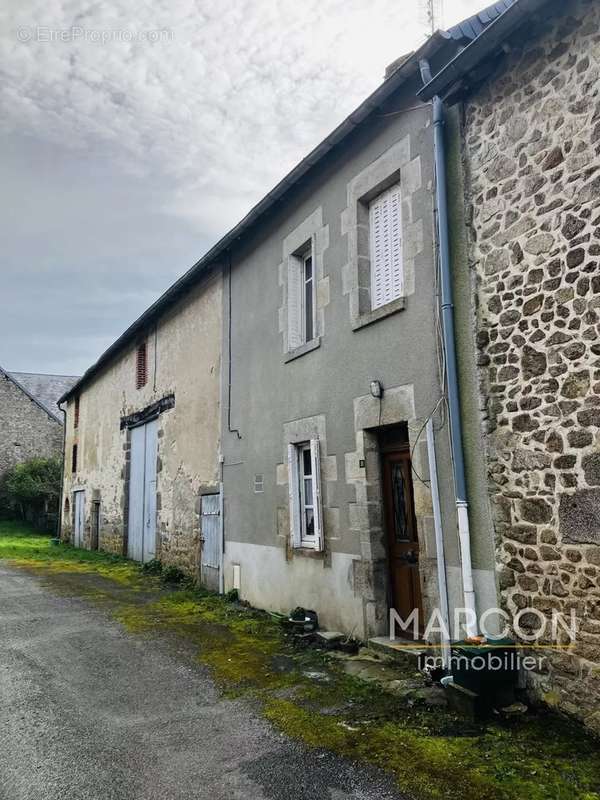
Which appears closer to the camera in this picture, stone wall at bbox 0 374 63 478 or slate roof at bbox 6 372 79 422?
stone wall at bbox 0 374 63 478

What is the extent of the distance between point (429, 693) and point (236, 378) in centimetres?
591

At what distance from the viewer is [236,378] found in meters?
9.59

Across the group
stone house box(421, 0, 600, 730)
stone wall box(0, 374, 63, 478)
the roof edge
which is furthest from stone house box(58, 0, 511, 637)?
the roof edge

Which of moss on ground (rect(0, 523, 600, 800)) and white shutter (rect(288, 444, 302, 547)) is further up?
white shutter (rect(288, 444, 302, 547))

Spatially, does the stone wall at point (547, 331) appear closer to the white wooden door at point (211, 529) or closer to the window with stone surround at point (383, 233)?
the window with stone surround at point (383, 233)

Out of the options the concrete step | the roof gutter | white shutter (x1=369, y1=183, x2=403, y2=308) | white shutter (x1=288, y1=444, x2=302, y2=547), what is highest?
the roof gutter

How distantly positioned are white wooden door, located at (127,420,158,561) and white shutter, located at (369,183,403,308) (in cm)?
807

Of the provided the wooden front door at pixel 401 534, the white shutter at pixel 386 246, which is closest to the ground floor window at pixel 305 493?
the wooden front door at pixel 401 534

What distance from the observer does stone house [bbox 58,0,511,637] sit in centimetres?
568

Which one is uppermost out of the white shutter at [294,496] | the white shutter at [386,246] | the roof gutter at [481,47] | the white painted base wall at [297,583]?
the roof gutter at [481,47]

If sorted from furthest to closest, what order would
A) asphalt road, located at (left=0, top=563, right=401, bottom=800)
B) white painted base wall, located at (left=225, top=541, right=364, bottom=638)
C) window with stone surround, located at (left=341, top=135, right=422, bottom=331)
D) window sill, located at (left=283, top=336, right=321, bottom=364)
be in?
window sill, located at (left=283, top=336, right=321, bottom=364) → white painted base wall, located at (left=225, top=541, right=364, bottom=638) → window with stone surround, located at (left=341, top=135, right=422, bottom=331) → asphalt road, located at (left=0, top=563, right=401, bottom=800)

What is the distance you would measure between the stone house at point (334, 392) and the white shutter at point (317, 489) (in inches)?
0.7

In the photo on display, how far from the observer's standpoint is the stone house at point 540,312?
415 cm

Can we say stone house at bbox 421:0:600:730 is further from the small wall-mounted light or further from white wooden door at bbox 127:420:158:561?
white wooden door at bbox 127:420:158:561
